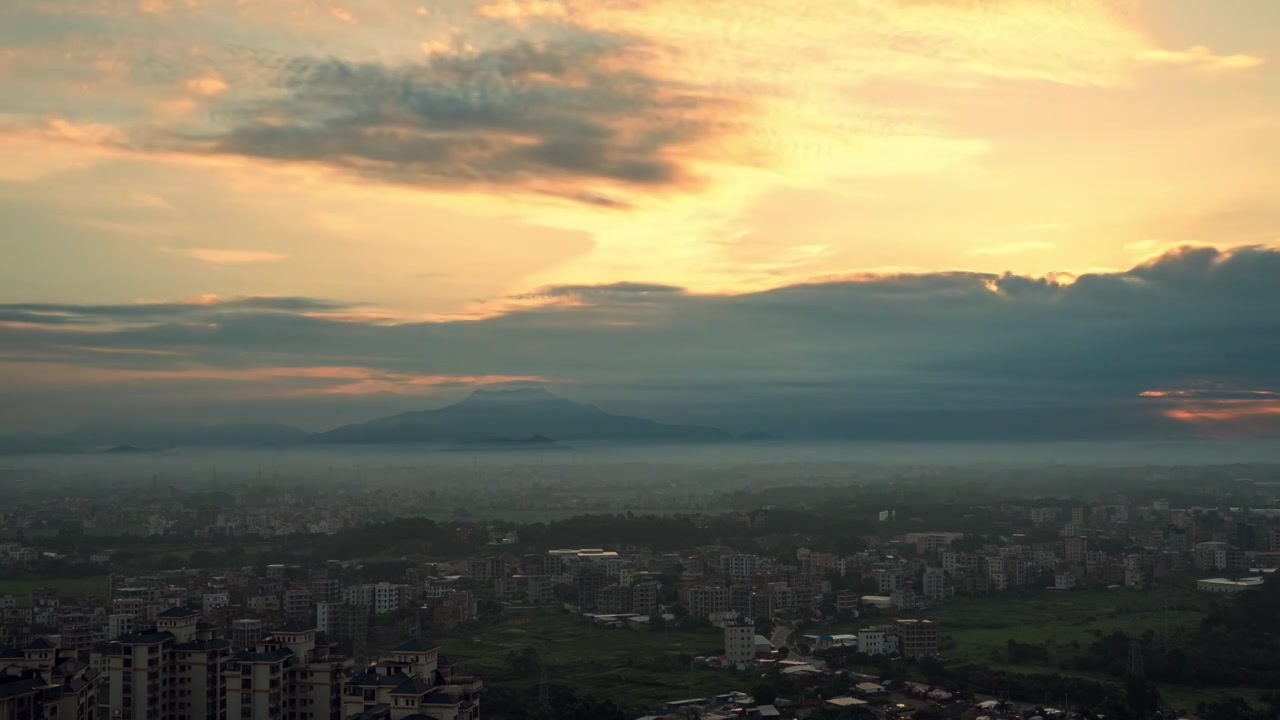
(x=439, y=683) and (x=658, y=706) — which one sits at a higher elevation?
(x=439, y=683)

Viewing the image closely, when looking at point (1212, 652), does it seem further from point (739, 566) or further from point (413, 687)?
point (413, 687)

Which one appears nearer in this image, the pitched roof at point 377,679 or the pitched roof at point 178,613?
the pitched roof at point 377,679

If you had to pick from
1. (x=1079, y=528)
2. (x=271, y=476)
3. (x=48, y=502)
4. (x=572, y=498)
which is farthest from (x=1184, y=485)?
(x=48, y=502)

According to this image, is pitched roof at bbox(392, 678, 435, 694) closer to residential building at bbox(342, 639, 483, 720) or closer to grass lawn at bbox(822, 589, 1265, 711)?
residential building at bbox(342, 639, 483, 720)

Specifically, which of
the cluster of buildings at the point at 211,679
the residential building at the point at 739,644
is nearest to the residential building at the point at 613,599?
the residential building at the point at 739,644

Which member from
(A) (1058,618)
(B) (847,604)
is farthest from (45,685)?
(A) (1058,618)

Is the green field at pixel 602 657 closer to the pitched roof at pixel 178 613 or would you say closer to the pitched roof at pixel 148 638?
the pitched roof at pixel 178 613

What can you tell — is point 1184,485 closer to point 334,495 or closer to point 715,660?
point 334,495
